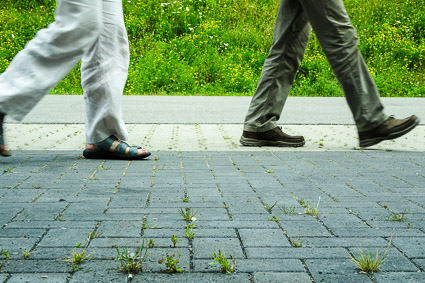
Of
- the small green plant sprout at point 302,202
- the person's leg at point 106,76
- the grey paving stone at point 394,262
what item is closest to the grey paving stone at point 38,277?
the grey paving stone at point 394,262

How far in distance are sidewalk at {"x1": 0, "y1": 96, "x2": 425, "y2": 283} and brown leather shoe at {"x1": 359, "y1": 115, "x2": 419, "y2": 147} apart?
0.20m

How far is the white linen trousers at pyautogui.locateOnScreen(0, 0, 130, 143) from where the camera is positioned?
3770mm

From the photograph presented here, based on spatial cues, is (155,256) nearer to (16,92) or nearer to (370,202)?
(370,202)

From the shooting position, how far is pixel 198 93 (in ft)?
45.5

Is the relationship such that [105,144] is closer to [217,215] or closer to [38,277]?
[217,215]

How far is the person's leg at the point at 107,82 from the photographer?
4.38 m

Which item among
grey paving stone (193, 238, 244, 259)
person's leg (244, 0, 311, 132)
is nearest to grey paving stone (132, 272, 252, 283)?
grey paving stone (193, 238, 244, 259)

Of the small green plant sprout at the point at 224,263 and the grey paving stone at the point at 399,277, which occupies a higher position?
the grey paving stone at the point at 399,277

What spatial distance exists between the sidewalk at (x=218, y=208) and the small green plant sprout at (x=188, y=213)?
0.03 meters

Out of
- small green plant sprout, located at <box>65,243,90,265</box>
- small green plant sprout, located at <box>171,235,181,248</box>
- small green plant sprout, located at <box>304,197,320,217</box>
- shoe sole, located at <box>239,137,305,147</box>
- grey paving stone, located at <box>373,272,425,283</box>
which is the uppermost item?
grey paving stone, located at <box>373,272,425,283</box>

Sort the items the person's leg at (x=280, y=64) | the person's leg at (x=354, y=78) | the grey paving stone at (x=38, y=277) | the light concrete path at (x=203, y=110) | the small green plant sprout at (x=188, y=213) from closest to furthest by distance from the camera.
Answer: the grey paving stone at (x=38, y=277) → the small green plant sprout at (x=188, y=213) → the person's leg at (x=354, y=78) → the person's leg at (x=280, y=64) → the light concrete path at (x=203, y=110)

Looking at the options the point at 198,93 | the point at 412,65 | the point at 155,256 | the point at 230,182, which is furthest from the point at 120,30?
the point at 412,65

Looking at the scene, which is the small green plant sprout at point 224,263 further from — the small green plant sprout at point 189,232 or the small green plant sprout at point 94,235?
the small green plant sprout at point 94,235

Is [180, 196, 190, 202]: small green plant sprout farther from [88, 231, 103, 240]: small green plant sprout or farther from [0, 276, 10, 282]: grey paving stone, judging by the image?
[0, 276, 10, 282]: grey paving stone
